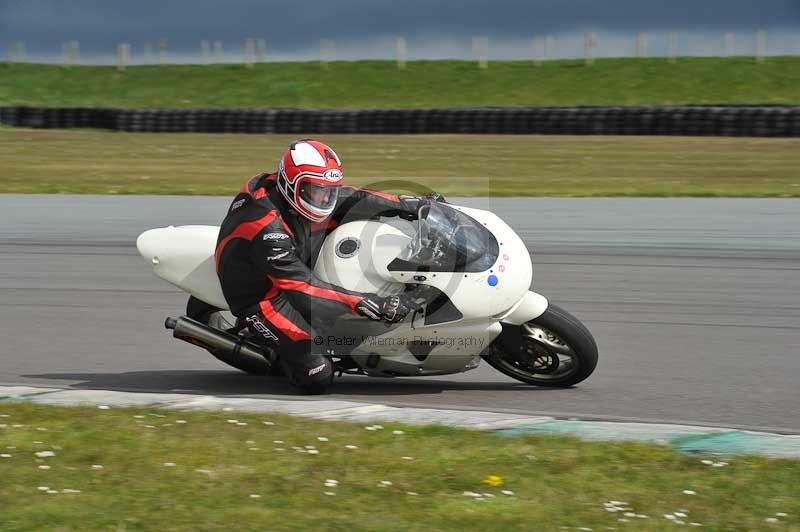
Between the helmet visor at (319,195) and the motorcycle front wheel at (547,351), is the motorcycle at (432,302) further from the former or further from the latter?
the helmet visor at (319,195)

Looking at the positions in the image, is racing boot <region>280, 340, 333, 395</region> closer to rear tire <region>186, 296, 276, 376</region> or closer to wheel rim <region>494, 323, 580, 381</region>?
rear tire <region>186, 296, 276, 376</region>

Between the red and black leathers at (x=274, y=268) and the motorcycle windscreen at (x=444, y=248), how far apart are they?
318 millimetres

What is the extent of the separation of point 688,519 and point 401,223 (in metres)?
2.57

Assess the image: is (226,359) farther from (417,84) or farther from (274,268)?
(417,84)

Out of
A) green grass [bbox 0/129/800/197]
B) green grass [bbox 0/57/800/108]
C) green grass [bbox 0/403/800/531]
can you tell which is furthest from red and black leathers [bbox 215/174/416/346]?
green grass [bbox 0/57/800/108]

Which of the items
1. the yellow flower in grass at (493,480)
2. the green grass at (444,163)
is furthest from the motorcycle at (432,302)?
the green grass at (444,163)

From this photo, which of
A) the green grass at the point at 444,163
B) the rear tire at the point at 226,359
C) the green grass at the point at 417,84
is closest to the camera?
the rear tire at the point at 226,359

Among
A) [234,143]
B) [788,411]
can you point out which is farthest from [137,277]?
[234,143]

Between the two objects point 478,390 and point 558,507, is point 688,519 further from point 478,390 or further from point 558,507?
point 478,390

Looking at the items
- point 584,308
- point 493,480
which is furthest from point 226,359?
point 584,308

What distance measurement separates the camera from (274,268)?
19.7ft

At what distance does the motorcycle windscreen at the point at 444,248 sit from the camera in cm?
591

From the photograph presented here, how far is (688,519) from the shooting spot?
4.06 metres

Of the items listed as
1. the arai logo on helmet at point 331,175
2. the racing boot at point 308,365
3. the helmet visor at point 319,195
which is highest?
the arai logo on helmet at point 331,175
